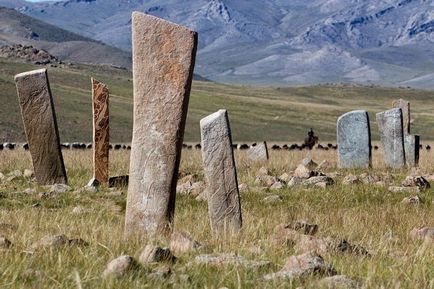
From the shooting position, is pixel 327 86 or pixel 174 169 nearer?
pixel 174 169

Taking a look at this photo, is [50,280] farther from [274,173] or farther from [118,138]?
[118,138]

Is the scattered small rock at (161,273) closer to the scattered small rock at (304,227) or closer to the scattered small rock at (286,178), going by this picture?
the scattered small rock at (304,227)

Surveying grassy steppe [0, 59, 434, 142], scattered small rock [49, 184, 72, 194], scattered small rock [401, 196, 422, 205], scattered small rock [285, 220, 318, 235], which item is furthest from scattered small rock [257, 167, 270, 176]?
grassy steppe [0, 59, 434, 142]

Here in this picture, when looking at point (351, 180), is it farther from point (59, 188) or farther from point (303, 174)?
point (59, 188)

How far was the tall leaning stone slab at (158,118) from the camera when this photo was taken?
28.8 feet

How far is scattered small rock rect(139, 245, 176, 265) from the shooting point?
612 cm

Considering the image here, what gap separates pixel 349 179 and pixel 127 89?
318ft

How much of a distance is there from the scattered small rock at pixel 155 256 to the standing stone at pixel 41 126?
8504mm

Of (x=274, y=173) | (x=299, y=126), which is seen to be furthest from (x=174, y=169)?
(x=299, y=126)

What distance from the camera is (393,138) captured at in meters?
21.6

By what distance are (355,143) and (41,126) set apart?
8.99m

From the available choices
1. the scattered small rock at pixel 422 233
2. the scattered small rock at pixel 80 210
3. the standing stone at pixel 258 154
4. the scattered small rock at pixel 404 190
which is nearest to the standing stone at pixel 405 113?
the standing stone at pixel 258 154

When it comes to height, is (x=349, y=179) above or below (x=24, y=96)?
below

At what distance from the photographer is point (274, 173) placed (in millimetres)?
17531
